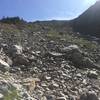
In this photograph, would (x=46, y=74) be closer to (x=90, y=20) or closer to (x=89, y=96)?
(x=89, y=96)

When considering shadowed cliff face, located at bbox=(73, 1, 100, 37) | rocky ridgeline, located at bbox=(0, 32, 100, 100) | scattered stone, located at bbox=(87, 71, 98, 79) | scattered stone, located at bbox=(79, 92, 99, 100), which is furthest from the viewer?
shadowed cliff face, located at bbox=(73, 1, 100, 37)

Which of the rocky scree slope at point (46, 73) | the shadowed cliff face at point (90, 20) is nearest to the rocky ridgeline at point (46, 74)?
the rocky scree slope at point (46, 73)

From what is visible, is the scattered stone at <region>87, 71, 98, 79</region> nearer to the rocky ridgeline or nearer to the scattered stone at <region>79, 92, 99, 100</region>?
the rocky ridgeline

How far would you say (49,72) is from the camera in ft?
36.8

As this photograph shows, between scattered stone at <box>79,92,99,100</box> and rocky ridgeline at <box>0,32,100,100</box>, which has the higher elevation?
rocky ridgeline at <box>0,32,100,100</box>

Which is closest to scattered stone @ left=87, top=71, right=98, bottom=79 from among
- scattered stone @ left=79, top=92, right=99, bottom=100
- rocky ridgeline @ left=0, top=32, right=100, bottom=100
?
rocky ridgeline @ left=0, top=32, right=100, bottom=100

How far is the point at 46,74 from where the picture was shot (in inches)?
429

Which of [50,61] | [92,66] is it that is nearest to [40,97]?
[50,61]

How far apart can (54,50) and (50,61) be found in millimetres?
2017

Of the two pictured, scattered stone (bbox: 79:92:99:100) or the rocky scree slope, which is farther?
scattered stone (bbox: 79:92:99:100)

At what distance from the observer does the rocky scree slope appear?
8.72 meters

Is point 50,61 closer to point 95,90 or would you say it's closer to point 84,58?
point 84,58

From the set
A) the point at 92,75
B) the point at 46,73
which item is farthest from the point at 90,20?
the point at 46,73

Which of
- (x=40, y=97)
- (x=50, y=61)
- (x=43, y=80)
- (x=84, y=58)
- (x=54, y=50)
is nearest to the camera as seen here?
(x=40, y=97)
